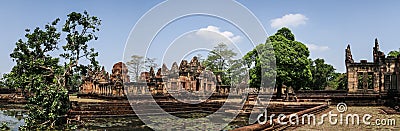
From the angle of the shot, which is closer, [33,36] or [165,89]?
[33,36]

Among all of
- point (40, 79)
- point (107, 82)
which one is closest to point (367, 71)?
point (107, 82)

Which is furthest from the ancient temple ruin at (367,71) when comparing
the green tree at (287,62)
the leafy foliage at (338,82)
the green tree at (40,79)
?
the green tree at (40,79)

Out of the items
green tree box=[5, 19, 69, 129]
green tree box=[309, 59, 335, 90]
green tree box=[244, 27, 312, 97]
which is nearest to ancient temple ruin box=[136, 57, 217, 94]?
green tree box=[244, 27, 312, 97]

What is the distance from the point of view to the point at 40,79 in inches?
780

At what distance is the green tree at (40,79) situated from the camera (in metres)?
16.4

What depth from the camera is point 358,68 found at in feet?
126

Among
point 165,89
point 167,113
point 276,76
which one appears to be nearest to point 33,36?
point 167,113

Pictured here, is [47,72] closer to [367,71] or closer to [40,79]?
[40,79]

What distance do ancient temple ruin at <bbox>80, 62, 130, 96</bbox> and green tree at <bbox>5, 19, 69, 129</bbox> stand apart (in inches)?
357

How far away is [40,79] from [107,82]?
803 inches

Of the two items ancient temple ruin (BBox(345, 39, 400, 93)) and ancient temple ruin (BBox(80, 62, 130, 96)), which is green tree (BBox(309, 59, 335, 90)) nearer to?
ancient temple ruin (BBox(345, 39, 400, 93))

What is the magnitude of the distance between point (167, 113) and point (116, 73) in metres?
18.1

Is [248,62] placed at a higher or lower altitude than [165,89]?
higher

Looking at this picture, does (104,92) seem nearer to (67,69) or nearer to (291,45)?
(67,69)
